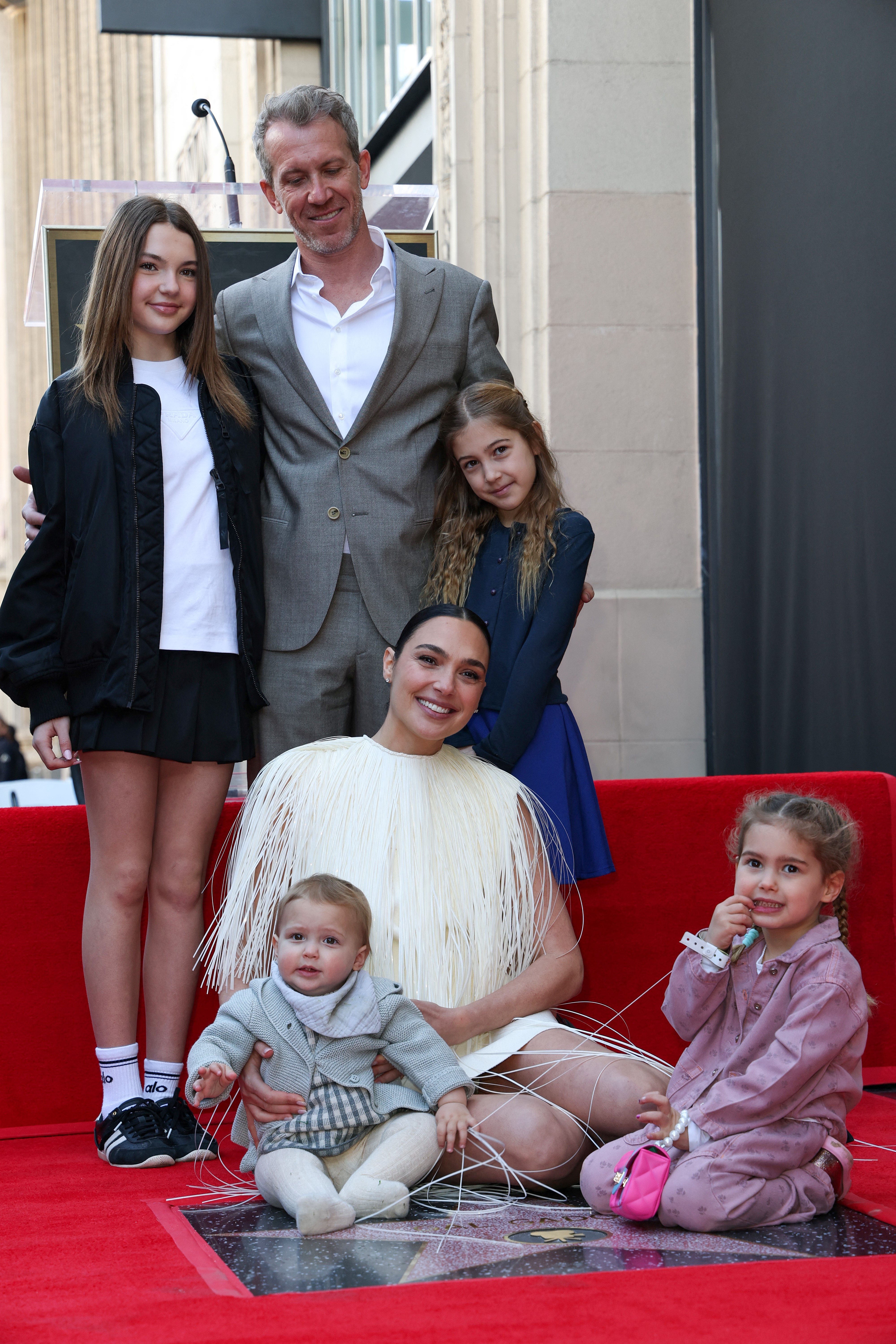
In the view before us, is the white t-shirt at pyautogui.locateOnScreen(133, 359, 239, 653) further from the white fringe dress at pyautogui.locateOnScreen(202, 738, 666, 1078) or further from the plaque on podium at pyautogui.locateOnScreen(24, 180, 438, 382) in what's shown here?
the plaque on podium at pyautogui.locateOnScreen(24, 180, 438, 382)

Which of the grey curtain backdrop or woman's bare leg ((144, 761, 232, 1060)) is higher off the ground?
the grey curtain backdrop

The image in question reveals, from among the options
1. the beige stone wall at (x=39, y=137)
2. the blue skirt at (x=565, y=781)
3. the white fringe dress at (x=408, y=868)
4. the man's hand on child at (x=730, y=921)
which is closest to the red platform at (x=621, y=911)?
the blue skirt at (x=565, y=781)

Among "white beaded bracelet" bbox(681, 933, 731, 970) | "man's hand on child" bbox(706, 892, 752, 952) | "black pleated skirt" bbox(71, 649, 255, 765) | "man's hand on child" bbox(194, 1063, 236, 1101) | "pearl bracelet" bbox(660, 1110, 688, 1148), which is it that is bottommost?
"pearl bracelet" bbox(660, 1110, 688, 1148)

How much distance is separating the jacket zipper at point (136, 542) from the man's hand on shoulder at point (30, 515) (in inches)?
7.1

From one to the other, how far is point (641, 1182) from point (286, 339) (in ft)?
Result: 5.93

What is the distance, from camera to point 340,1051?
2.29 metres

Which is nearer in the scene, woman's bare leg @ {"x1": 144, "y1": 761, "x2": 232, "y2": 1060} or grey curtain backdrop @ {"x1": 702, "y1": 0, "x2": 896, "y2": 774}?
woman's bare leg @ {"x1": 144, "y1": 761, "x2": 232, "y2": 1060}

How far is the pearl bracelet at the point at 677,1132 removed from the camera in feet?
7.40

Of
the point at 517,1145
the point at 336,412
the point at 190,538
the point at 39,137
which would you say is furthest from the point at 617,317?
the point at 39,137

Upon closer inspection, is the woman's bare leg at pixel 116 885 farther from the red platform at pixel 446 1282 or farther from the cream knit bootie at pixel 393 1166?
the cream knit bootie at pixel 393 1166

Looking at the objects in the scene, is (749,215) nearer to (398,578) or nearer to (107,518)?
(398,578)

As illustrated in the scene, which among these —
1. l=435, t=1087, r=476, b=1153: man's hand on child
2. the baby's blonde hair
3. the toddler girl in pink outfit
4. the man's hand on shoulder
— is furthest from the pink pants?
the man's hand on shoulder

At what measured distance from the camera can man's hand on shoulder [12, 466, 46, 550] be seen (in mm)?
2705

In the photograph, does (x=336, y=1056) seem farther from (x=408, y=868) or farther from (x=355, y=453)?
(x=355, y=453)
